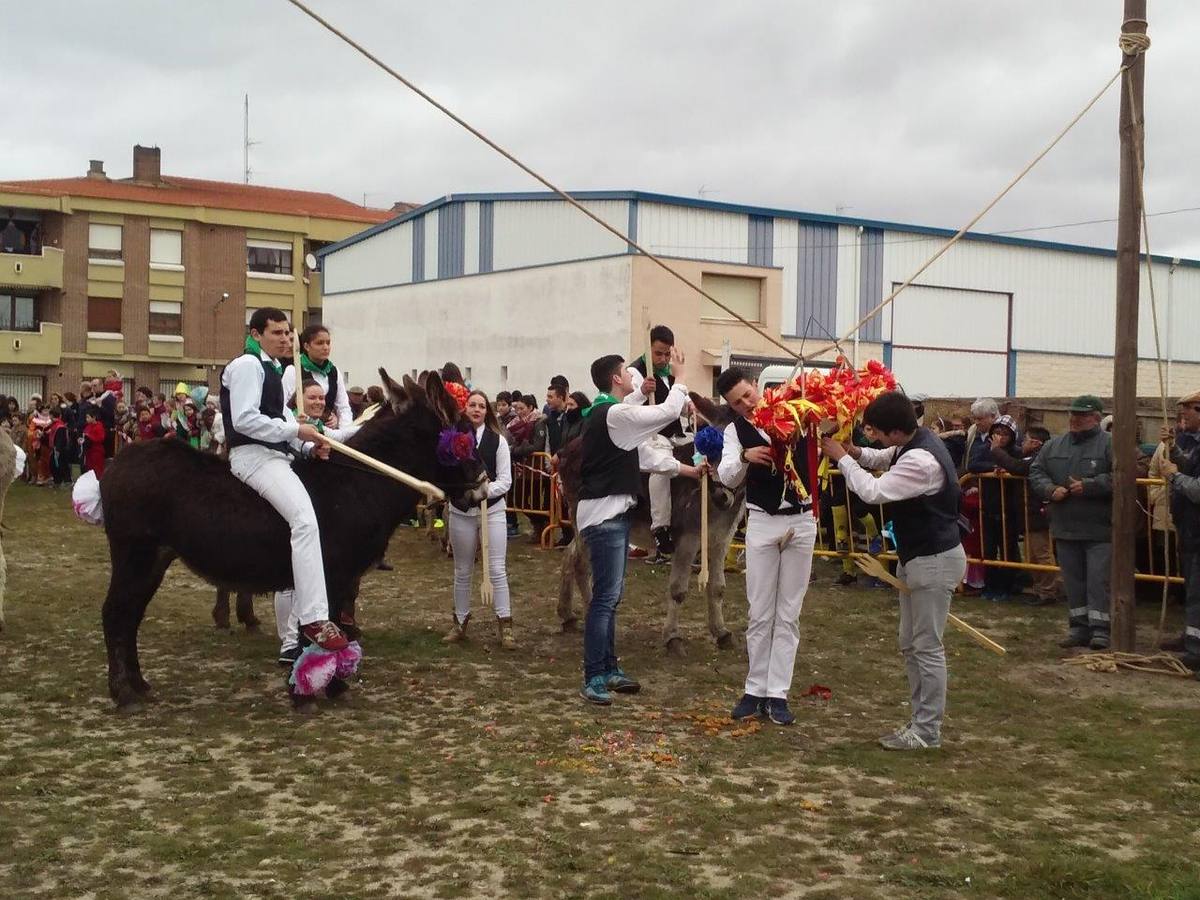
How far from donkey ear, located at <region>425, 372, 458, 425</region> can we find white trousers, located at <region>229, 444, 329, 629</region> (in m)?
1.13

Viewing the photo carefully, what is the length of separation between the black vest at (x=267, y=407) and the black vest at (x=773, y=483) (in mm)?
2980

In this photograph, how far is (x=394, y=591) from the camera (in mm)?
12992

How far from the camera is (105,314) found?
53.1 meters

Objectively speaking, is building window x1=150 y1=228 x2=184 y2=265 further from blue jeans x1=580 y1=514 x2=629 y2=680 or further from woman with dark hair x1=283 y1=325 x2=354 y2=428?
blue jeans x1=580 y1=514 x2=629 y2=680

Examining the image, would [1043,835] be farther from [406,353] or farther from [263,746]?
[406,353]

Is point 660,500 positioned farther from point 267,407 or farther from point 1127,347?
point 1127,347

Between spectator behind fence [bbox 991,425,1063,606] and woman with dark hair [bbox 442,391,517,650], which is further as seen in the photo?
spectator behind fence [bbox 991,425,1063,606]

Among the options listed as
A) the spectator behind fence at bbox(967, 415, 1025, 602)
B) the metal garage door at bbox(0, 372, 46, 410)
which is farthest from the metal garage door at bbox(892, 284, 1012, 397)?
the metal garage door at bbox(0, 372, 46, 410)

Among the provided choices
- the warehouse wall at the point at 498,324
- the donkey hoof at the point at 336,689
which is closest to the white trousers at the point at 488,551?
the donkey hoof at the point at 336,689

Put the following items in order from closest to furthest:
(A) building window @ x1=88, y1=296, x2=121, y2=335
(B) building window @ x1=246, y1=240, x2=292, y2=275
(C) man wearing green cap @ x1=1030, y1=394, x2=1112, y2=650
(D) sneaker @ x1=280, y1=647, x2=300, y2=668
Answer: (D) sneaker @ x1=280, y1=647, x2=300, y2=668 < (C) man wearing green cap @ x1=1030, y1=394, x2=1112, y2=650 < (A) building window @ x1=88, y1=296, x2=121, y2=335 < (B) building window @ x1=246, y1=240, x2=292, y2=275

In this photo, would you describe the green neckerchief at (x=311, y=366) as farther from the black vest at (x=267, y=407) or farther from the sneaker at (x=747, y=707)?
the sneaker at (x=747, y=707)

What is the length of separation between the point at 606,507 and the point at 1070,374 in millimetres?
32712

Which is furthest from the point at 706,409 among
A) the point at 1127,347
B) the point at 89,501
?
the point at 89,501

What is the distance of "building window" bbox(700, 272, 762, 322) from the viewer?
32719mm
